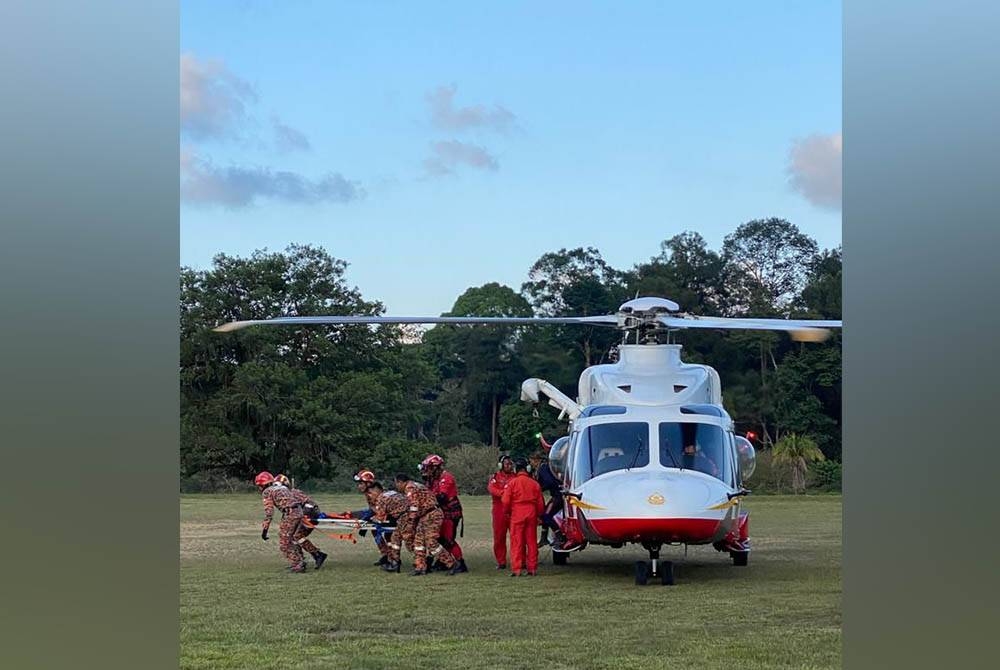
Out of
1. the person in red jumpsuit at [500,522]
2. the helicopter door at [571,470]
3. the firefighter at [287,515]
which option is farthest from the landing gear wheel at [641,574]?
the firefighter at [287,515]

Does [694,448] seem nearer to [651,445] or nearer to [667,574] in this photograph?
[651,445]

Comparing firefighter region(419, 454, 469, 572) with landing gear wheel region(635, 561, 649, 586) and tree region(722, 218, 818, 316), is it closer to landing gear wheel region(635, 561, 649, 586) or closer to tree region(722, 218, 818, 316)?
landing gear wheel region(635, 561, 649, 586)

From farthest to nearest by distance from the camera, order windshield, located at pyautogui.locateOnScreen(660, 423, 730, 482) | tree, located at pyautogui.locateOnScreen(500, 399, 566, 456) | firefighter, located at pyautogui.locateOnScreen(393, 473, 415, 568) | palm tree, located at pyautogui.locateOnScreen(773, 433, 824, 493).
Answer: tree, located at pyautogui.locateOnScreen(500, 399, 566, 456) → palm tree, located at pyautogui.locateOnScreen(773, 433, 824, 493) → firefighter, located at pyautogui.locateOnScreen(393, 473, 415, 568) → windshield, located at pyautogui.locateOnScreen(660, 423, 730, 482)

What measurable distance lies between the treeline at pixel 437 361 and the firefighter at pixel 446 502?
15825 millimetres

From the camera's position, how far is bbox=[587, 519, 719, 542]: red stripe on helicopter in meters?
10.1

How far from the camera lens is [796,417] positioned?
29.0 meters

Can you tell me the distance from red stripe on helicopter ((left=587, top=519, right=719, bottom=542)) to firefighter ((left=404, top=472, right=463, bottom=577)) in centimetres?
160

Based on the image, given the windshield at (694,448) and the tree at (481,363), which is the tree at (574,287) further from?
the windshield at (694,448)

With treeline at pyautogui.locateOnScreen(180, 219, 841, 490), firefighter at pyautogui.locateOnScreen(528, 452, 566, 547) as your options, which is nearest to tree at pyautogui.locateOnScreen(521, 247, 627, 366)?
treeline at pyautogui.locateOnScreen(180, 219, 841, 490)

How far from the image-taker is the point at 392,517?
11766mm

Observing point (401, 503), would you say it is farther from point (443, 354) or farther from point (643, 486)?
point (443, 354)
